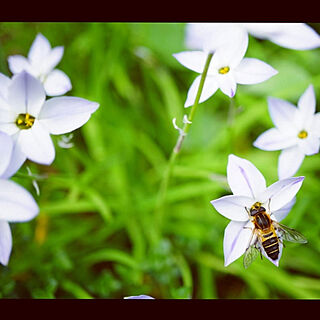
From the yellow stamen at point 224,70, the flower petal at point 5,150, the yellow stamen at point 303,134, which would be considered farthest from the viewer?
the yellow stamen at point 303,134

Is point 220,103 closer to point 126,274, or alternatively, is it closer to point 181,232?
point 181,232

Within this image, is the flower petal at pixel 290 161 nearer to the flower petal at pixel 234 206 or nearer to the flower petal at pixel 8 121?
the flower petal at pixel 234 206

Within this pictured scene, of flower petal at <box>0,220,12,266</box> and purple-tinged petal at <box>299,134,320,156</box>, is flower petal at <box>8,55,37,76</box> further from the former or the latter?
purple-tinged petal at <box>299,134,320,156</box>

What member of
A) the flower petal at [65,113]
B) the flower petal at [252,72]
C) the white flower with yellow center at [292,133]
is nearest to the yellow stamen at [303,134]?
the white flower with yellow center at [292,133]

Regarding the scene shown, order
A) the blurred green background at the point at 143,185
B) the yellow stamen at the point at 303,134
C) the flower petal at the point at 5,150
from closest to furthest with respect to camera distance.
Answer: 1. the flower petal at the point at 5,150
2. the yellow stamen at the point at 303,134
3. the blurred green background at the point at 143,185

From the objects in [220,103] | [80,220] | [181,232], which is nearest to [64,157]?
[80,220]

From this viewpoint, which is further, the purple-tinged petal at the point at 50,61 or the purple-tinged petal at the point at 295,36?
the purple-tinged petal at the point at 50,61

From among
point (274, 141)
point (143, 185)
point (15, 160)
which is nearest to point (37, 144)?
point (15, 160)
